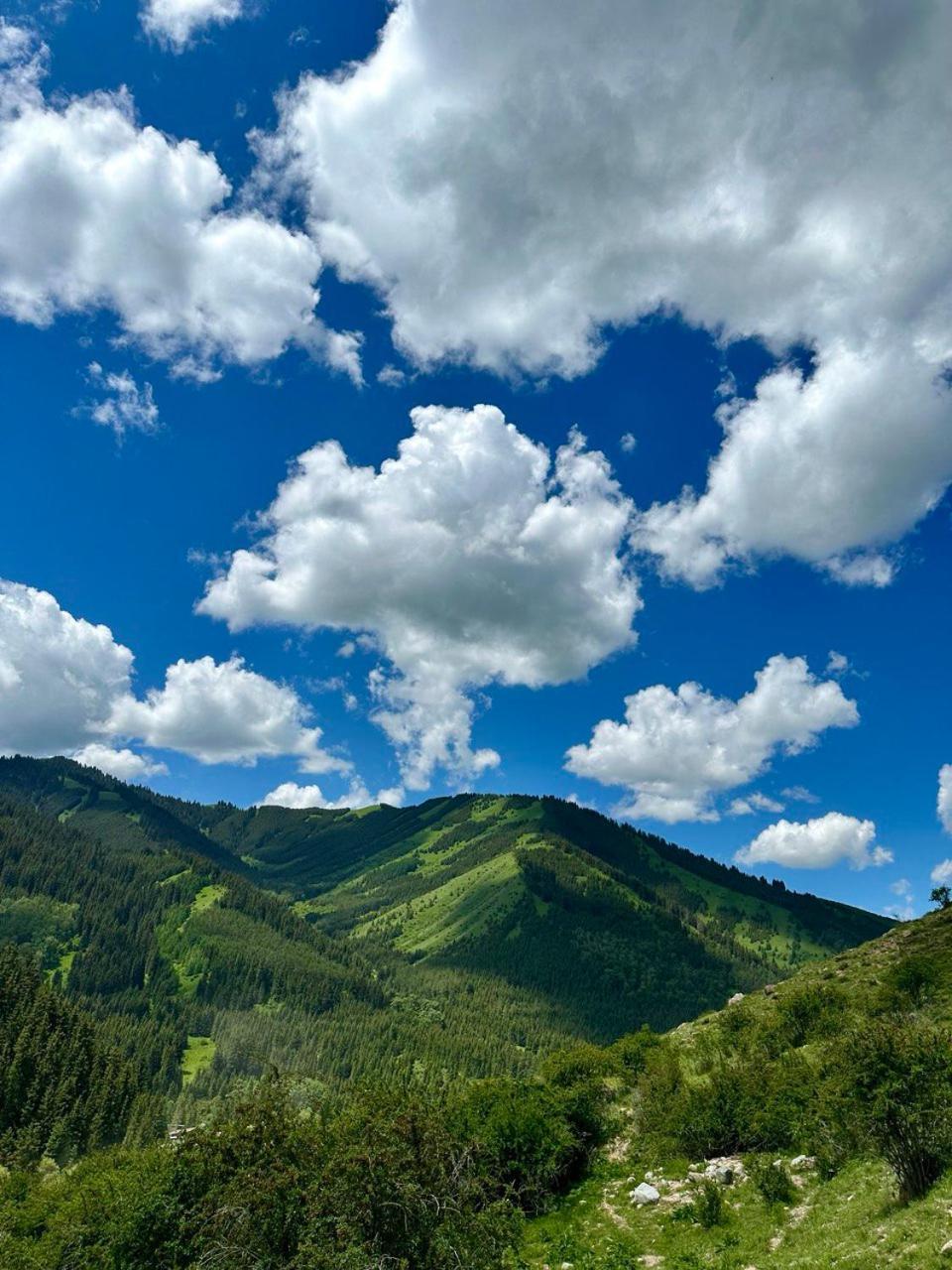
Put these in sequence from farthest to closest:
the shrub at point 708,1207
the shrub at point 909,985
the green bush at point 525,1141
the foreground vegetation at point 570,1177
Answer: the shrub at point 909,985
the green bush at point 525,1141
the shrub at point 708,1207
the foreground vegetation at point 570,1177

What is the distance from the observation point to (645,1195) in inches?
1585

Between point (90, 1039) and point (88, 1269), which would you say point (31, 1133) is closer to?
point (90, 1039)

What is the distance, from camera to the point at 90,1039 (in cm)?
18625

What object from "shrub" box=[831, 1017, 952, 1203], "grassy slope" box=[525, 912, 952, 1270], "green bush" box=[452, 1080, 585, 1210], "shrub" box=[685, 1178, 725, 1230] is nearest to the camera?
"grassy slope" box=[525, 912, 952, 1270]

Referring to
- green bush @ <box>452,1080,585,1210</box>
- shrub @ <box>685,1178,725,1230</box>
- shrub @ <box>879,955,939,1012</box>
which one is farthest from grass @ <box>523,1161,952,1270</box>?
shrub @ <box>879,955,939,1012</box>

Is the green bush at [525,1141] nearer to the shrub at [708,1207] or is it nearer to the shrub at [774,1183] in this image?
the shrub at [708,1207]

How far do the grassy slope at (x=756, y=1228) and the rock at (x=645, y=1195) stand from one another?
568mm

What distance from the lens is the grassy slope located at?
73.7ft

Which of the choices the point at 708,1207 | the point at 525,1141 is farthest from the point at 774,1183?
the point at 525,1141

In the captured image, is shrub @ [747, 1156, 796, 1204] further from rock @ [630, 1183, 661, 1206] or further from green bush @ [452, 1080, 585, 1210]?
green bush @ [452, 1080, 585, 1210]

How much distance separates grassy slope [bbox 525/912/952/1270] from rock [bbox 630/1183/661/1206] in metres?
0.57

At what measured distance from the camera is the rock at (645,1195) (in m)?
39.8

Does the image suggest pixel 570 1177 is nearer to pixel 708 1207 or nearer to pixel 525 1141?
pixel 525 1141

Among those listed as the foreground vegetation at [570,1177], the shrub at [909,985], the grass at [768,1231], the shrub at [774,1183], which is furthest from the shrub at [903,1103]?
the shrub at [909,985]
